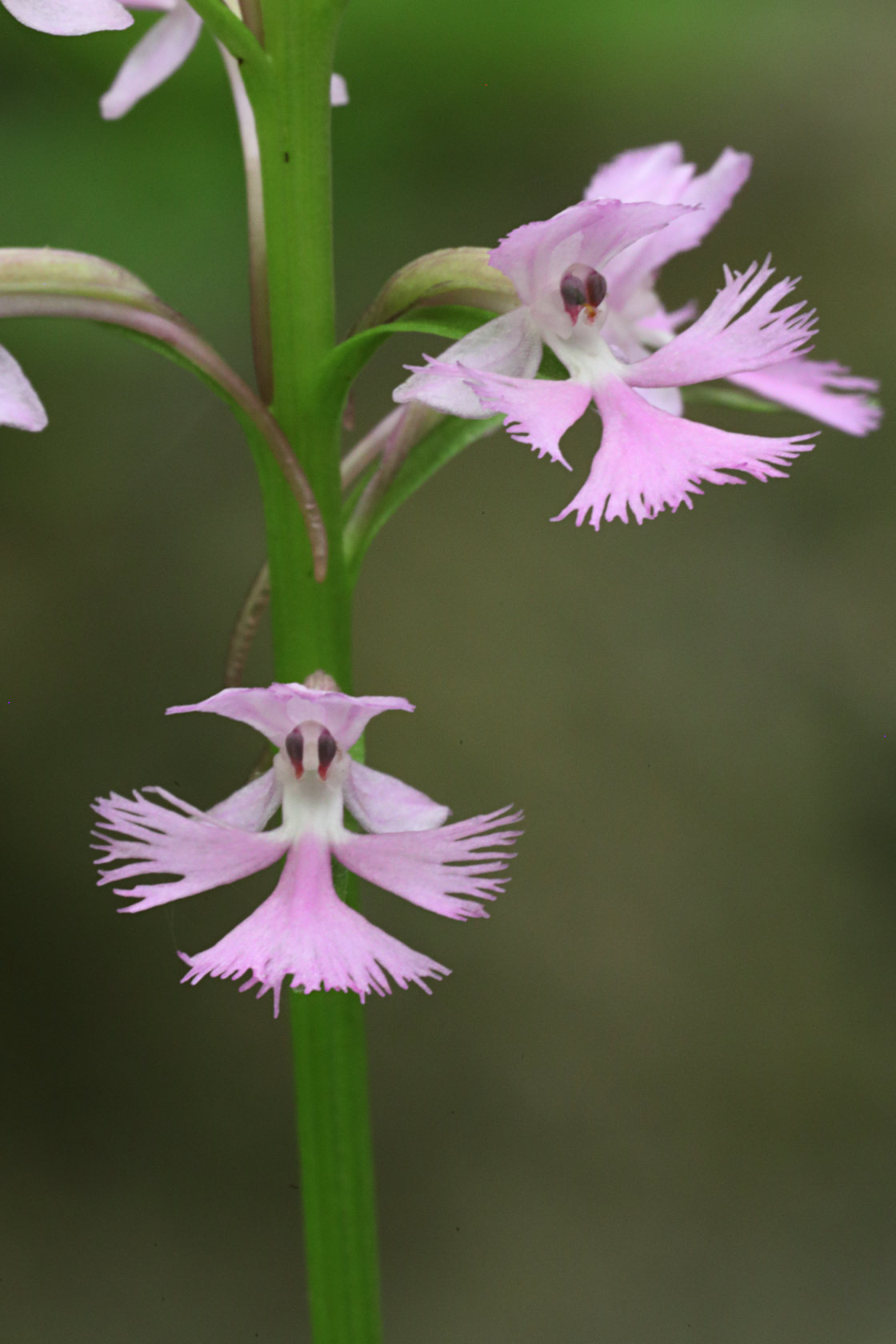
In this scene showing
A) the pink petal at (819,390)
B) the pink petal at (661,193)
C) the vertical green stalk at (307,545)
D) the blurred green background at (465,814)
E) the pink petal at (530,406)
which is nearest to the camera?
the pink petal at (530,406)

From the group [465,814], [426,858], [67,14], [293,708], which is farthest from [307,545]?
[465,814]

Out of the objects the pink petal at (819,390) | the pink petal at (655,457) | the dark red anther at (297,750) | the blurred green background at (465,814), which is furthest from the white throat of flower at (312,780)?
the blurred green background at (465,814)

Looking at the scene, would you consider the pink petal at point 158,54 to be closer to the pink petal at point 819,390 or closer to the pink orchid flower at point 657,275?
the pink orchid flower at point 657,275

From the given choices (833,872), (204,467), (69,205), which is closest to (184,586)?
(204,467)

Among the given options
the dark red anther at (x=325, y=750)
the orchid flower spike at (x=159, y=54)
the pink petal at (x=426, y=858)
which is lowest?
the pink petal at (x=426, y=858)

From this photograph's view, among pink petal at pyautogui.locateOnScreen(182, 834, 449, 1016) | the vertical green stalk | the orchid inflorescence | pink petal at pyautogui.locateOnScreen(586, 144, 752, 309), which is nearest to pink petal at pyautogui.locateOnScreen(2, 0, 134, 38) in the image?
the orchid inflorescence

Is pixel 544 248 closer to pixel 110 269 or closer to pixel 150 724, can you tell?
pixel 110 269

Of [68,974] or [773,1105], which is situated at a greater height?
[68,974]
